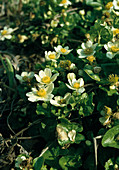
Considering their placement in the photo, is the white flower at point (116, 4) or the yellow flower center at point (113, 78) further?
the white flower at point (116, 4)

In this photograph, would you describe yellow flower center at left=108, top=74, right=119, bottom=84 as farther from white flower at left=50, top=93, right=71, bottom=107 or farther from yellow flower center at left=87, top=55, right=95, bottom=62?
white flower at left=50, top=93, right=71, bottom=107

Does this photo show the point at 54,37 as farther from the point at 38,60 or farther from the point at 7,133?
the point at 7,133

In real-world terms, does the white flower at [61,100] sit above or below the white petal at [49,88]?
below

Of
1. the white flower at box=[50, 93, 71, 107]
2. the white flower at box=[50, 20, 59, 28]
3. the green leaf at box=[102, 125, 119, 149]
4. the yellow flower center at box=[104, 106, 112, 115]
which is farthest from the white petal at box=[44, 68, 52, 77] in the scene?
the white flower at box=[50, 20, 59, 28]

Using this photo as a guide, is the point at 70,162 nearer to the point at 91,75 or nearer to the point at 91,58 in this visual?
the point at 91,75

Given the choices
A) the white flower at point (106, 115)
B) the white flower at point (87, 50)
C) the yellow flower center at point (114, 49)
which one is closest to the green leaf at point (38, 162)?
the white flower at point (106, 115)

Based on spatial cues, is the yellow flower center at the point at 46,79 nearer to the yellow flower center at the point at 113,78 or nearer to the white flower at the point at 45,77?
the white flower at the point at 45,77

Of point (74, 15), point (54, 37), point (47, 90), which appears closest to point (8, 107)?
point (47, 90)

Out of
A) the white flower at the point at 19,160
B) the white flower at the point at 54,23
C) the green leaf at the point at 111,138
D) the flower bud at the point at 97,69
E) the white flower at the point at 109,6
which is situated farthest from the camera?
the white flower at the point at 54,23
